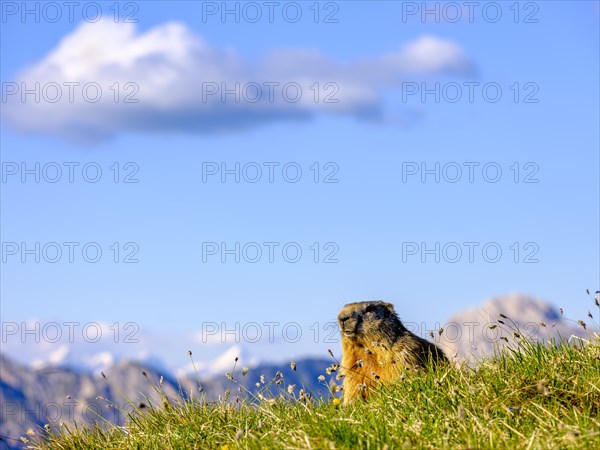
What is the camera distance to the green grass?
8.82 meters

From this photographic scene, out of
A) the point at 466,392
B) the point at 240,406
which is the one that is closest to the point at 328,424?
the point at 466,392

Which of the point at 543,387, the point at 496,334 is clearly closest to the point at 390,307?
the point at 496,334

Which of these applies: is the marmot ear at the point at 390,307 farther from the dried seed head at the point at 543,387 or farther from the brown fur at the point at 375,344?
the dried seed head at the point at 543,387

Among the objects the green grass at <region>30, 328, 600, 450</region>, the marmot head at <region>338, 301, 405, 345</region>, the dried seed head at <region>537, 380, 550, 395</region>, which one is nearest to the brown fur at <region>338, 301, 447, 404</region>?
the marmot head at <region>338, 301, 405, 345</region>

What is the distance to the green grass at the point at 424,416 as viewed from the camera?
882 cm

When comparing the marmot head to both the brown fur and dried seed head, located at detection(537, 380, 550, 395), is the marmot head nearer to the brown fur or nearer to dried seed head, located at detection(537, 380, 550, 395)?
the brown fur

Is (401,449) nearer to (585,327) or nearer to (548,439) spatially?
(548,439)

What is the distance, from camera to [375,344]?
13.9 metres

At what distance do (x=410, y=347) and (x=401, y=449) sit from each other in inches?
218

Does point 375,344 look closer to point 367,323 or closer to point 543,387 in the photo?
point 367,323

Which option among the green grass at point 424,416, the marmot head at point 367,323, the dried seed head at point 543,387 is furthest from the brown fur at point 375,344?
the dried seed head at point 543,387

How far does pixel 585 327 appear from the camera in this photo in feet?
39.3

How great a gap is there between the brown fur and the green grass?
1.87 m

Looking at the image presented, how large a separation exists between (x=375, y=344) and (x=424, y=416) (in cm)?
424
